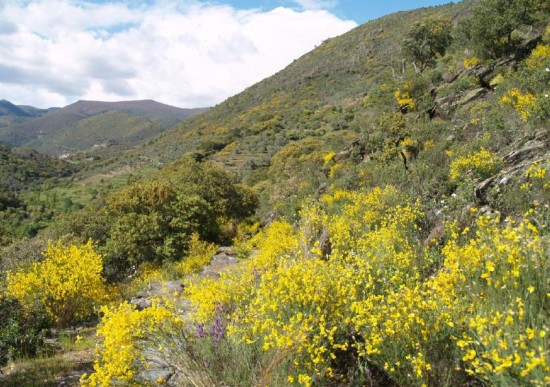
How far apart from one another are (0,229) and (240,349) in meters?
34.9

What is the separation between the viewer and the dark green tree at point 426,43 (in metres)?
33.9

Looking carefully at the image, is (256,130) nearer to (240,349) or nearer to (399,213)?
(399,213)

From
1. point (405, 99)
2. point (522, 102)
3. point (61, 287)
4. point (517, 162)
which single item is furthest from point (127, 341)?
point (405, 99)

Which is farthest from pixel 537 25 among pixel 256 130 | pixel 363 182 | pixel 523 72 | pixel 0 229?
pixel 256 130

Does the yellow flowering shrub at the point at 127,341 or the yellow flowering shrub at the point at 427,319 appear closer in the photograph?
the yellow flowering shrub at the point at 427,319

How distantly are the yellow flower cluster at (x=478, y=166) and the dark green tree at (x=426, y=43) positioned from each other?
2750 cm

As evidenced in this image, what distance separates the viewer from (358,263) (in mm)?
4770

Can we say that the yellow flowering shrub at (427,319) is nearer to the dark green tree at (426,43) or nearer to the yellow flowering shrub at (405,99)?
the yellow flowering shrub at (405,99)

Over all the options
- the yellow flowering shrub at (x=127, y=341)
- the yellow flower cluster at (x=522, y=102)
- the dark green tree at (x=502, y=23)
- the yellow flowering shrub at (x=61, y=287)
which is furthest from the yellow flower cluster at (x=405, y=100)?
the yellow flowering shrub at (x=127, y=341)

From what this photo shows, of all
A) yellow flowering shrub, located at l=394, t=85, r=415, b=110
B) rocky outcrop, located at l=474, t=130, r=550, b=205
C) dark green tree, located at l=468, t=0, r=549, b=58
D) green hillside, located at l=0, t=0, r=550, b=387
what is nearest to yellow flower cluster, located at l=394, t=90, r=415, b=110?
yellow flowering shrub, located at l=394, t=85, r=415, b=110

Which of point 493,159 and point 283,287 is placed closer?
point 283,287

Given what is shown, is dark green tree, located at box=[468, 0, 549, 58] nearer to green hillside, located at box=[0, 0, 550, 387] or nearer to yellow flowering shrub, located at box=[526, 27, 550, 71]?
green hillside, located at box=[0, 0, 550, 387]

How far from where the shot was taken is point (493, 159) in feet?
29.6

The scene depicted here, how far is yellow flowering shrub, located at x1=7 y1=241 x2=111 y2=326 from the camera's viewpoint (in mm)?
8352
